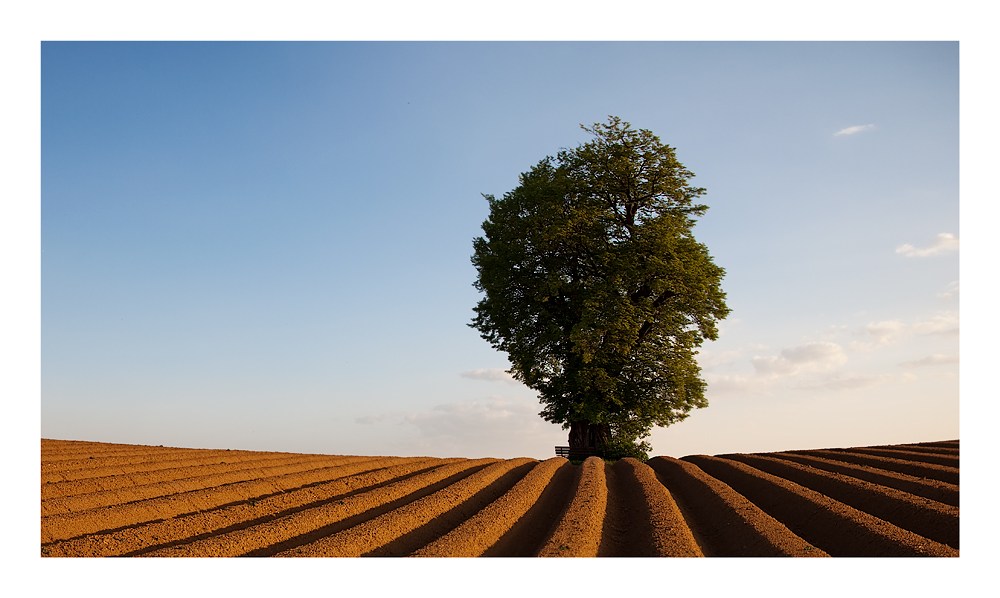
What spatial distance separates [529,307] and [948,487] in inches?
477

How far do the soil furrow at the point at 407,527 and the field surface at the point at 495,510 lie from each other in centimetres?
3

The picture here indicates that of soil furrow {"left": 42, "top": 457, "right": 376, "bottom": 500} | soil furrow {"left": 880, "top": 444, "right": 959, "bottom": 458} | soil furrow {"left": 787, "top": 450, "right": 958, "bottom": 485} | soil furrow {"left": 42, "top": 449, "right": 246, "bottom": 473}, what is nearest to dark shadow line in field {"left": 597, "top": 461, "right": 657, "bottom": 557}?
soil furrow {"left": 787, "top": 450, "right": 958, "bottom": 485}

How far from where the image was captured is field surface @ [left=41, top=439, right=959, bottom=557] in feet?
21.3

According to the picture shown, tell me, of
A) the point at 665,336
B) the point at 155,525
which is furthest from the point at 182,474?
the point at 665,336

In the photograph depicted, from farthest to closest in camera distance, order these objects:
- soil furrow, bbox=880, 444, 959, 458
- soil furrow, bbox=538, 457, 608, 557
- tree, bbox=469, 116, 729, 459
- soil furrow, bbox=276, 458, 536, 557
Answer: tree, bbox=469, 116, 729, 459, soil furrow, bbox=880, 444, 959, 458, soil furrow, bbox=276, 458, 536, 557, soil furrow, bbox=538, 457, 608, 557

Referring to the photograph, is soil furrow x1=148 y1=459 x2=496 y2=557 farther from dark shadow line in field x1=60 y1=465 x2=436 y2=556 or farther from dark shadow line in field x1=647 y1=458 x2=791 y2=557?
dark shadow line in field x1=647 y1=458 x2=791 y2=557

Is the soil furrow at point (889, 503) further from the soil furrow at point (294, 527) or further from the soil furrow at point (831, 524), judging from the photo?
the soil furrow at point (294, 527)

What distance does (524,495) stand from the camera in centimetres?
933

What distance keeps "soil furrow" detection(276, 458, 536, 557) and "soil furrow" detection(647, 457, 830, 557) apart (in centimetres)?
300

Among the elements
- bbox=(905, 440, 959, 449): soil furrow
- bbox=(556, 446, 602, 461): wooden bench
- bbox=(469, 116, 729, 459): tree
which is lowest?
bbox=(556, 446, 602, 461): wooden bench

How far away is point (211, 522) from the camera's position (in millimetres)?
7641

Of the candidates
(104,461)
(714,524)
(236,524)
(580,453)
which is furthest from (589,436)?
(236,524)
